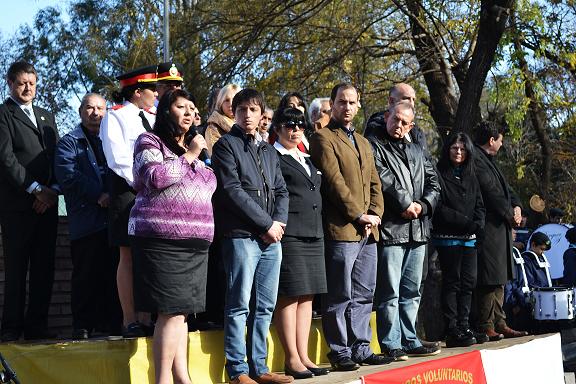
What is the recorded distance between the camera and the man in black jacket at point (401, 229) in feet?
24.1

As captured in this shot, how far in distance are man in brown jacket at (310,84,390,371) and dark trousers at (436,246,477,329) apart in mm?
1359

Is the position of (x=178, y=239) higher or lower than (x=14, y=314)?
higher

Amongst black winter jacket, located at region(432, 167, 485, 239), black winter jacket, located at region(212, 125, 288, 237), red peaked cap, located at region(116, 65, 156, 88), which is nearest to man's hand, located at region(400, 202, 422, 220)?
black winter jacket, located at region(432, 167, 485, 239)

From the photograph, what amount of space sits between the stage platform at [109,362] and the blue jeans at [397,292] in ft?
1.84

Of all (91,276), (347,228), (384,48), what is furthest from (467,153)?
(384,48)

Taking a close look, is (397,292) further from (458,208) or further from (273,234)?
(273,234)

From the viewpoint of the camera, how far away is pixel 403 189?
24.4 feet

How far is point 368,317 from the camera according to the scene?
7.11 m

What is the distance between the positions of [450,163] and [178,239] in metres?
3.80

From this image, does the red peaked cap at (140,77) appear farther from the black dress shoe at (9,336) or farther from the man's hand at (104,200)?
the black dress shoe at (9,336)

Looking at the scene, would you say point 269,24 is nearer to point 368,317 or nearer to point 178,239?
point 368,317

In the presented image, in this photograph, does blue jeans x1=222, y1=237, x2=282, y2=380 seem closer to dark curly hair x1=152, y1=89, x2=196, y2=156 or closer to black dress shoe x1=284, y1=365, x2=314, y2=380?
black dress shoe x1=284, y1=365, x2=314, y2=380

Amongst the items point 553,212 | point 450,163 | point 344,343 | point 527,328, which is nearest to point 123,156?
point 344,343

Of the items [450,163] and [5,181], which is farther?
[450,163]
